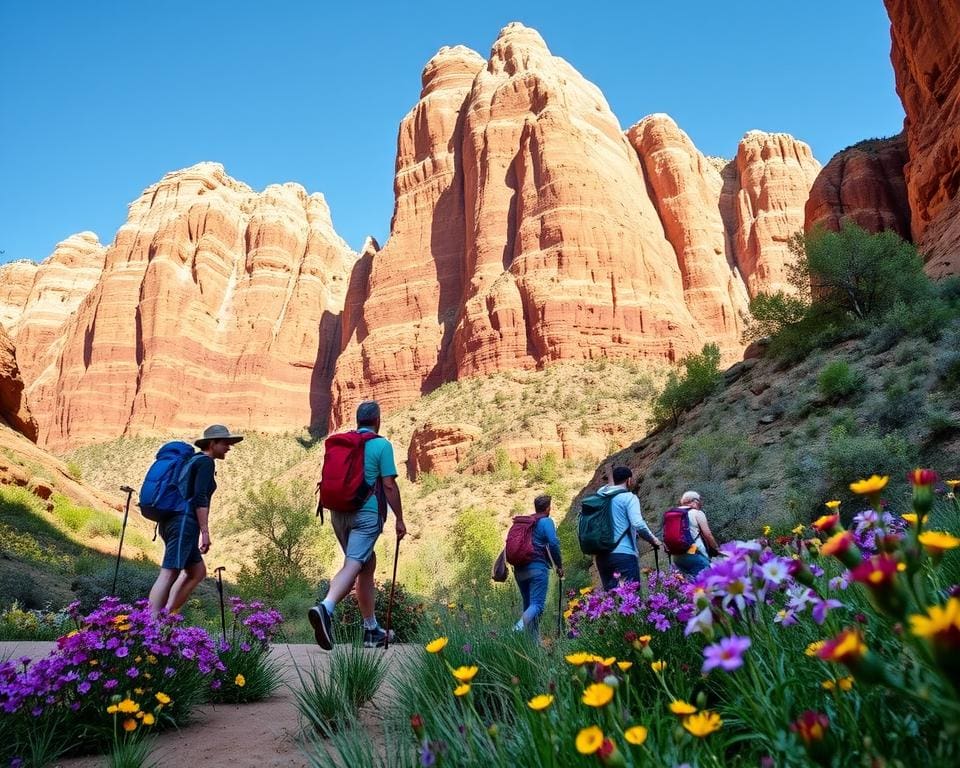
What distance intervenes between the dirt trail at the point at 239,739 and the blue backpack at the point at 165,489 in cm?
178

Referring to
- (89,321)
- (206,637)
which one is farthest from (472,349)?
(89,321)

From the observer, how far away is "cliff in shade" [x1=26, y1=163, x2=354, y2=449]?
6569 cm

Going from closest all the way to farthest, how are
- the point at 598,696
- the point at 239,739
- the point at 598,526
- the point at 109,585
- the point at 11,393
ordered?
the point at 598,696, the point at 239,739, the point at 598,526, the point at 109,585, the point at 11,393

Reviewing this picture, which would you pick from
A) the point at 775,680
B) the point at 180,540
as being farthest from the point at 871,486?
the point at 180,540

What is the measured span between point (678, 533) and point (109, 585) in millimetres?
10221

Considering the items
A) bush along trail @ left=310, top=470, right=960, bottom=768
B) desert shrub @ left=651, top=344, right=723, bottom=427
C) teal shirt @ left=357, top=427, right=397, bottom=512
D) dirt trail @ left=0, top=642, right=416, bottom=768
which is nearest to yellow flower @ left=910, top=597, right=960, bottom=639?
bush along trail @ left=310, top=470, right=960, bottom=768

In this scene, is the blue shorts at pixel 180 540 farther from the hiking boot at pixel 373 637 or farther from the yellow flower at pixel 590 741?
the yellow flower at pixel 590 741

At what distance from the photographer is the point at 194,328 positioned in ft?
224

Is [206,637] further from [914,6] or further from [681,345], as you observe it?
[681,345]

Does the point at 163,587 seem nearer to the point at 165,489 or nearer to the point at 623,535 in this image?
the point at 165,489

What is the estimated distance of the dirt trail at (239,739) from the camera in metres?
2.91

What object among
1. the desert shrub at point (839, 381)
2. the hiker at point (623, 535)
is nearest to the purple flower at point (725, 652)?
the hiker at point (623, 535)

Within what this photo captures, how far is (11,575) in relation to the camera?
10.3 metres

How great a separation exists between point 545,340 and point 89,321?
183ft
